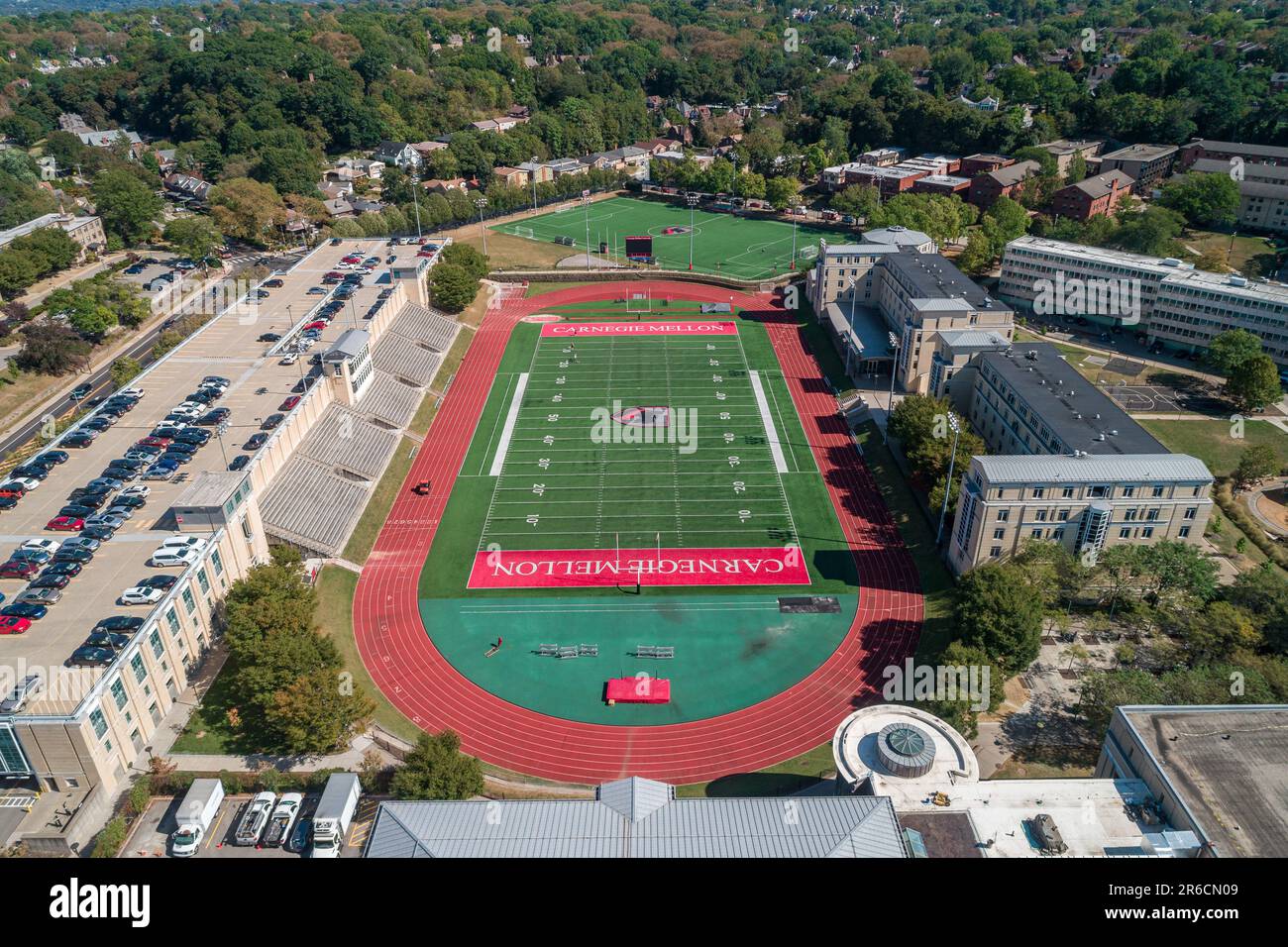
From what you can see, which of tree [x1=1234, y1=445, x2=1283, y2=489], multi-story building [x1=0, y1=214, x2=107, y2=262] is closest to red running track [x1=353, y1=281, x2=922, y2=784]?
tree [x1=1234, y1=445, x2=1283, y2=489]

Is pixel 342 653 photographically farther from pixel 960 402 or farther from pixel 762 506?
pixel 960 402

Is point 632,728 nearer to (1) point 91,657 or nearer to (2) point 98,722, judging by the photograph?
(2) point 98,722

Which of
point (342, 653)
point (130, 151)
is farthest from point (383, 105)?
point (342, 653)

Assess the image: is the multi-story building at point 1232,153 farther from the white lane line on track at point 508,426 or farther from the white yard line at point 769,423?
the white lane line on track at point 508,426

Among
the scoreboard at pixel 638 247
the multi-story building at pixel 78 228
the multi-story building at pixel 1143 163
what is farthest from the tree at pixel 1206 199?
the multi-story building at pixel 78 228

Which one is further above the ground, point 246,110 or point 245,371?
point 246,110
